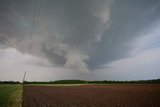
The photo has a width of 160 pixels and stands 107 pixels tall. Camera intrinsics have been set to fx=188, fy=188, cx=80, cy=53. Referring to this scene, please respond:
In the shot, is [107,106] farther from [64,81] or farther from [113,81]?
[64,81]

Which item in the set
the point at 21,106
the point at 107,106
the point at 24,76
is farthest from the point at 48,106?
the point at 24,76

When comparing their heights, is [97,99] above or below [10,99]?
below

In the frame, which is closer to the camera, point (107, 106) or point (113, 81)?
point (107, 106)

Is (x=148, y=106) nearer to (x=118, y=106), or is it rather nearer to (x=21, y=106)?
(x=118, y=106)

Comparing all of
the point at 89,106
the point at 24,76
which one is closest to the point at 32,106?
the point at 89,106

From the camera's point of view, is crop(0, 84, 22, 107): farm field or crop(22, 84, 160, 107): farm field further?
crop(0, 84, 22, 107): farm field

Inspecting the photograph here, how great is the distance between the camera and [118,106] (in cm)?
1744

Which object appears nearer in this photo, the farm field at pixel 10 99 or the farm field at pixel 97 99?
the farm field at pixel 97 99

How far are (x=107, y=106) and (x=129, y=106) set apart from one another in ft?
6.60

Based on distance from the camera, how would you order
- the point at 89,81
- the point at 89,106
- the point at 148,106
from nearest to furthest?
1. the point at 148,106
2. the point at 89,106
3. the point at 89,81

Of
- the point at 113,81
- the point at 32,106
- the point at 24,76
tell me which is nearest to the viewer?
the point at 32,106

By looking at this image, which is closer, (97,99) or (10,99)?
(97,99)

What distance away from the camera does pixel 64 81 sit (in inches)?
5404

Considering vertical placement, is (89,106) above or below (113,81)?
below
